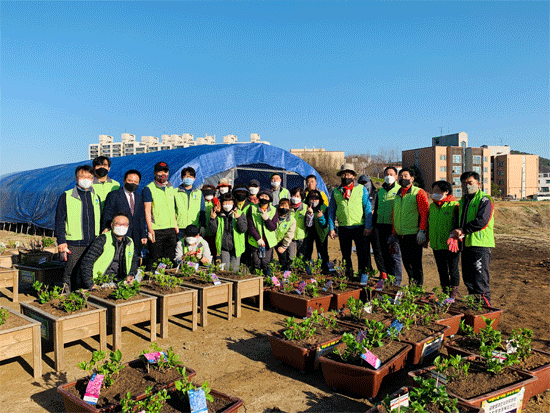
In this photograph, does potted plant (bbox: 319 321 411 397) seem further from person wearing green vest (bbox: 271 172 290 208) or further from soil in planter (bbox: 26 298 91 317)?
person wearing green vest (bbox: 271 172 290 208)

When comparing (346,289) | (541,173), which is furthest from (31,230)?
(541,173)

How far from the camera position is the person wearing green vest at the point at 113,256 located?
435cm

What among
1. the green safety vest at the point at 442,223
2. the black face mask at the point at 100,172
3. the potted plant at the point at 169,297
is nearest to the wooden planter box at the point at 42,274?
the black face mask at the point at 100,172

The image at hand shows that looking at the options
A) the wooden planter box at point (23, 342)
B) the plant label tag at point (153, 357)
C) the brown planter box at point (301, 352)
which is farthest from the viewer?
the brown planter box at point (301, 352)

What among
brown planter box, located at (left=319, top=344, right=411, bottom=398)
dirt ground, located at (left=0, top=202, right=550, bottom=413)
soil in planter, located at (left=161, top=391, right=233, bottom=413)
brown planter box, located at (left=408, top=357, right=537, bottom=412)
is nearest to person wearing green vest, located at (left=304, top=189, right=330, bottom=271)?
dirt ground, located at (left=0, top=202, right=550, bottom=413)

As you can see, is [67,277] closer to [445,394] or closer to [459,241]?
[445,394]

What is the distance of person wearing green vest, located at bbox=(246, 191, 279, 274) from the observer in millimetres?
5895

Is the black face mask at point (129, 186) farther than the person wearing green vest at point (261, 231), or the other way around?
the person wearing green vest at point (261, 231)

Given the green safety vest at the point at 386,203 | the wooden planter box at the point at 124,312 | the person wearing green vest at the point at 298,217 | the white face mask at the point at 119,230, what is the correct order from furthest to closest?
the person wearing green vest at the point at 298,217
the green safety vest at the point at 386,203
the white face mask at the point at 119,230
the wooden planter box at the point at 124,312

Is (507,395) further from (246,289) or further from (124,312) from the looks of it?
(124,312)

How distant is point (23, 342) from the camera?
324 cm

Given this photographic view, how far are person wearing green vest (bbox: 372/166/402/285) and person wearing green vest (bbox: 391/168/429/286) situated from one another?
0.16 m

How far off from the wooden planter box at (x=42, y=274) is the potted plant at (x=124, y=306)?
7.69 ft

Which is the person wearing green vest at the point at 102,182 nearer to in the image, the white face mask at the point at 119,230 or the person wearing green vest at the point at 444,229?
the white face mask at the point at 119,230
